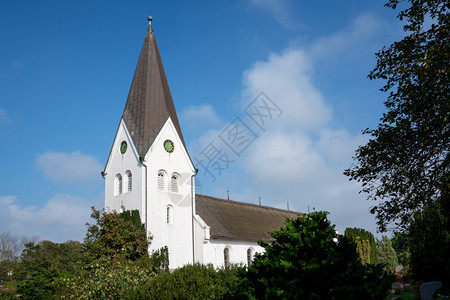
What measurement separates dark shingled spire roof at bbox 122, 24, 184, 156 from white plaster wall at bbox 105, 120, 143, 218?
73 centimetres

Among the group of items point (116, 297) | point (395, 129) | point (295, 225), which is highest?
point (395, 129)

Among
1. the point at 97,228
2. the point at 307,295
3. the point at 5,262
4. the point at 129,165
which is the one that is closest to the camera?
the point at 307,295

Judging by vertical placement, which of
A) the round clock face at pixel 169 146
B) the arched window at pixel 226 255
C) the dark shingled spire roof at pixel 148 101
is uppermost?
the dark shingled spire roof at pixel 148 101

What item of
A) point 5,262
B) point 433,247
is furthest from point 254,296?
point 5,262

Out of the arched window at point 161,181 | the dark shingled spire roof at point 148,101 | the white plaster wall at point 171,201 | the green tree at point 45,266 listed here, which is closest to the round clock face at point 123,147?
the dark shingled spire roof at point 148,101

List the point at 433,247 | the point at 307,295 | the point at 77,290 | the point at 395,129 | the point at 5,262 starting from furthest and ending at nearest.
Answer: the point at 5,262
the point at 77,290
the point at 395,129
the point at 433,247
the point at 307,295

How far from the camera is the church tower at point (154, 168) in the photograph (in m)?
27.3

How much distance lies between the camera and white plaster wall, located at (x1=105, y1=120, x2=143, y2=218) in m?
27.4

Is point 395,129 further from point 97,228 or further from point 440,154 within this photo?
point 97,228

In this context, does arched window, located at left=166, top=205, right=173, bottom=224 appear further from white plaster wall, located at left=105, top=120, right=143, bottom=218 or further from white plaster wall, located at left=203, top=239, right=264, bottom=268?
white plaster wall, located at left=203, top=239, right=264, bottom=268

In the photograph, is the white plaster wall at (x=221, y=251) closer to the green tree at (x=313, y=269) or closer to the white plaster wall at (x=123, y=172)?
the white plaster wall at (x=123, y=172)

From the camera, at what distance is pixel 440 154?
1097cm

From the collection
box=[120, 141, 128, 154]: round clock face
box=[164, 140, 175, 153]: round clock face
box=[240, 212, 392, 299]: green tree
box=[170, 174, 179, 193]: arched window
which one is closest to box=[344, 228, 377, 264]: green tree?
box=[170, 174, 179, 193]: arched window

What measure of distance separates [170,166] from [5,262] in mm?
36310
